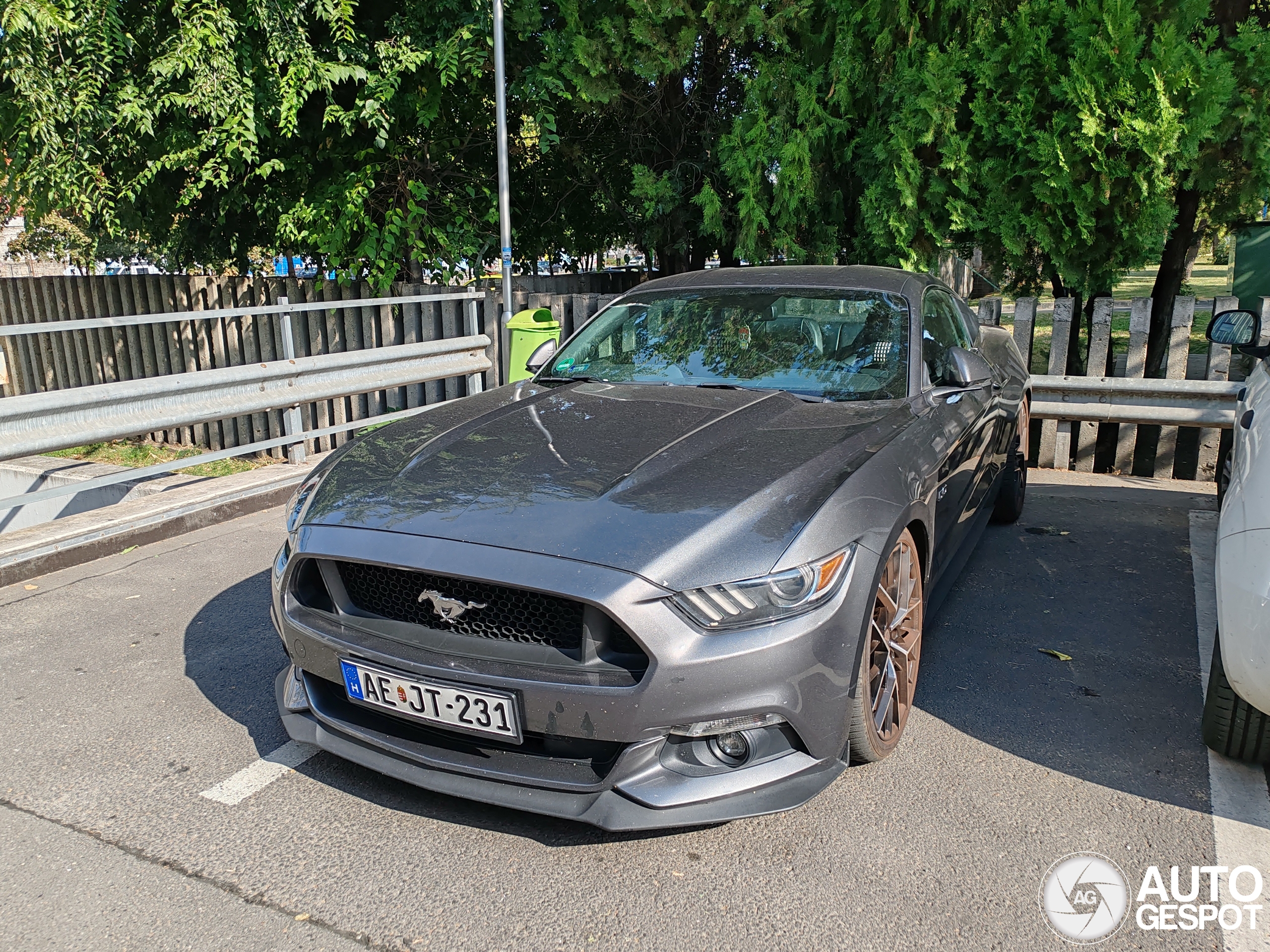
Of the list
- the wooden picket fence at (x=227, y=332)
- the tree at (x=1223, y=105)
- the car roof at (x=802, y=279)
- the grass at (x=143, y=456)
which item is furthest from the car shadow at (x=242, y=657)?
the tree at (x=1223, y=105)

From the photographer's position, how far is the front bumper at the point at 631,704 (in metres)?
2.45

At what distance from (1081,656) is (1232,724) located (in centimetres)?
92

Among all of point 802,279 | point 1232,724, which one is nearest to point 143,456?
point 802,279

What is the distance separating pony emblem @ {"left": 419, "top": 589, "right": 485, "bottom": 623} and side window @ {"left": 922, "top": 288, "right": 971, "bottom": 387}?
220 centimetres

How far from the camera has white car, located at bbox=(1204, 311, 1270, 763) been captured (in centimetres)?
271

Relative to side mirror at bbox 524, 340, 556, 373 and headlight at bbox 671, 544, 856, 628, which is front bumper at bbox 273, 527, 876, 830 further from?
side mirror at bbox 524, 340, 556, 373

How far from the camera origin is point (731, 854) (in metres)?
2.73

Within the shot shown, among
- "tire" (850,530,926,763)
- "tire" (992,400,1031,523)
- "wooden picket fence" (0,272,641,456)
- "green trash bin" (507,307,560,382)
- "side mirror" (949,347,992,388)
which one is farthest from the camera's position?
"wooden picket fence" (0,272,641,456)

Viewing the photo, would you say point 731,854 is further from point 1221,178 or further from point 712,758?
point 1221,178

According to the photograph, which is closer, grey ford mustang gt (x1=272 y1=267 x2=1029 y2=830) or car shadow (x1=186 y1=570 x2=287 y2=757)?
grey ford mustang gt (x1=272 y1=267 x2=1029 y2=830)

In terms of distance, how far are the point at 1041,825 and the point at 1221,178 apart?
6.35 m

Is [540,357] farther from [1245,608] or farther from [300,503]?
[1245,608]

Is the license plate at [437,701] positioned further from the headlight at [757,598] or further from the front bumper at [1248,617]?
the front bumper at [1248,617]

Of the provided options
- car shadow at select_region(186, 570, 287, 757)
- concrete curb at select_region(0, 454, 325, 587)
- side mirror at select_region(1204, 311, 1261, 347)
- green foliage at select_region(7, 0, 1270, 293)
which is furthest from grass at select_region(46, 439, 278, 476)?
side mirror at select_region(1204, 311, 1261, 347)
